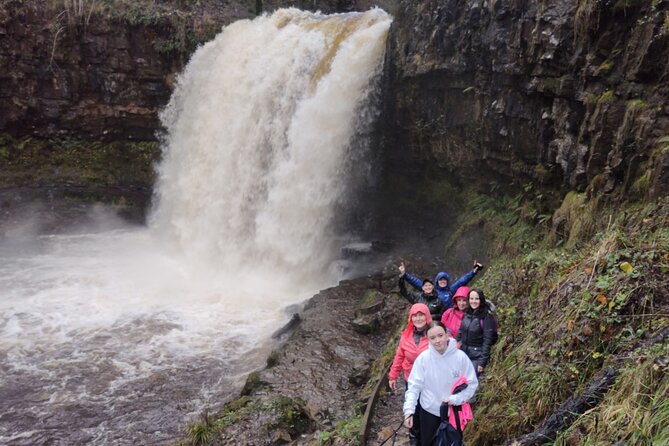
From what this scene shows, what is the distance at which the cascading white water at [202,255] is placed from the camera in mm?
9758

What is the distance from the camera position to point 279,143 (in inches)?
642

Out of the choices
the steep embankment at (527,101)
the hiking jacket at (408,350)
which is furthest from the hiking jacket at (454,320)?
the steep embankment at (527,101)

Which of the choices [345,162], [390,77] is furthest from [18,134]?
[390,77]

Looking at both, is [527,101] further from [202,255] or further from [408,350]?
[202,255]

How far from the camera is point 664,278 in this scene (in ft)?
15.8

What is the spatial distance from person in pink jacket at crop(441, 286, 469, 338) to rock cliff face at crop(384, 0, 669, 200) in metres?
3.87

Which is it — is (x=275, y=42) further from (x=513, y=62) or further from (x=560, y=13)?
(x=560, y=13)

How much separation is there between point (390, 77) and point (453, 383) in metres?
12.3

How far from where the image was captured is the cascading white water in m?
9.76

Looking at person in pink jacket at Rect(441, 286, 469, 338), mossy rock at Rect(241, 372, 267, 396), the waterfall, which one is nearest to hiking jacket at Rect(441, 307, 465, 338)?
person in pink jacket at Rect(441, 286, 469, 338)

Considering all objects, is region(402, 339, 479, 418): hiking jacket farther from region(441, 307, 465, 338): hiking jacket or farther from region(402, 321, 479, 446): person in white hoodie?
region(441, 307, 465, 338): hiking jacket

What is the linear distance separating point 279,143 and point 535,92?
318 inches

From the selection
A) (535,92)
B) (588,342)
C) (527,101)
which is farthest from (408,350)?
(527,101)

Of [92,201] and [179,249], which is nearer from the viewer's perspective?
[179,249]
